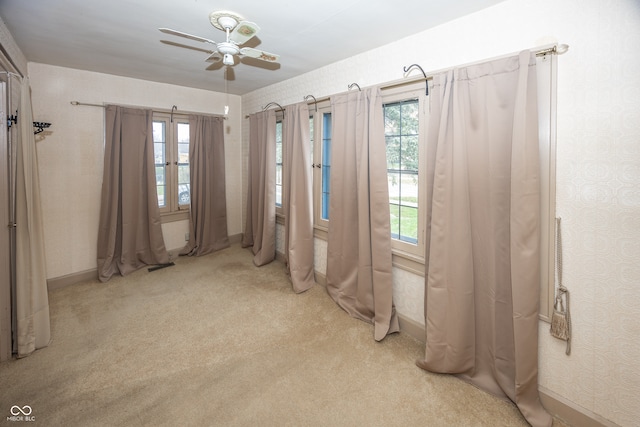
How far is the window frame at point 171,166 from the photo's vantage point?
13.3 feet

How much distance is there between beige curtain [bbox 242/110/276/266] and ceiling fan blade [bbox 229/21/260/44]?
1.87m

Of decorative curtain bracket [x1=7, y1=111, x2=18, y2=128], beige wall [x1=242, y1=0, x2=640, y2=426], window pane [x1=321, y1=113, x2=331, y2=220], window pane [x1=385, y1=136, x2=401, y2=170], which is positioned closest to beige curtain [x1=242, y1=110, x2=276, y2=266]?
window pane [x1=321, y1=113, x2=331, y2=220]

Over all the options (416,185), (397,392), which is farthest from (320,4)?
(397,392)

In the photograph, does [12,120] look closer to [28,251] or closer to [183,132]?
[28,251]

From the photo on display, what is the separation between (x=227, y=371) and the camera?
2045 mm

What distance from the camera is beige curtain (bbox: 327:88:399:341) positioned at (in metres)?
2.46

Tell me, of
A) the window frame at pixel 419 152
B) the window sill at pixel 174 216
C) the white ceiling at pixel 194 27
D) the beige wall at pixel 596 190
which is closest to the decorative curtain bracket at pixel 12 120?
the white ceiling at pixel 194 27

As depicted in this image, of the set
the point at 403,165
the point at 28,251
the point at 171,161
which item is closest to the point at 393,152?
the point at 403,165

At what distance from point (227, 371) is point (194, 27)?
2.49m

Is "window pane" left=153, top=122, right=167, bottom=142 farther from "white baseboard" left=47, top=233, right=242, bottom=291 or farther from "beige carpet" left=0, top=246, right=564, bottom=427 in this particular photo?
"beige carpet" left=0, top=246, right=564, bottom=427

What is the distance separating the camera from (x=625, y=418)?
1.49 metres

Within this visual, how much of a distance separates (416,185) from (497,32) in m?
1.10

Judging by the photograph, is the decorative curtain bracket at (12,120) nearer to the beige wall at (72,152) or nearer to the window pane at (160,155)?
the beige wall at (72,152)

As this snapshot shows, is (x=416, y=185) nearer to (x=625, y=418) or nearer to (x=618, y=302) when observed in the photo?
(x=618, y=302)
